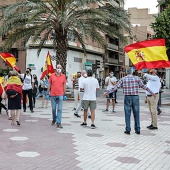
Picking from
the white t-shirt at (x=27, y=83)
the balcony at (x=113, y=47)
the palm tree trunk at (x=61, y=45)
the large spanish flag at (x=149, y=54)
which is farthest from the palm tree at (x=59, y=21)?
the balcony at (x=113, y=47)

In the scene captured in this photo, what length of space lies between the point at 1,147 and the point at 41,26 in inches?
568

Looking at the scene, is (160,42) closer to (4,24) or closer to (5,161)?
(5,161)

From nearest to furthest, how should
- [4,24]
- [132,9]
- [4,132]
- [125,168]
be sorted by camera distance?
[125,168]
[4,132]
[4,24]
[132,9]

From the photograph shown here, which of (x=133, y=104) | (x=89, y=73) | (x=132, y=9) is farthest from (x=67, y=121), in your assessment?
(x=132, y=9)

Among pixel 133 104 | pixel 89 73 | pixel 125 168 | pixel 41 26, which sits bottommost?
pixel 125 168

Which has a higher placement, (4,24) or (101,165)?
(4,24)

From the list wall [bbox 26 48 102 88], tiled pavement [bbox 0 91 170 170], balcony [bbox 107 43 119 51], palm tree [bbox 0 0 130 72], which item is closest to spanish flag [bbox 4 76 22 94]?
tiled pavement [bbox 0 91 170 170]

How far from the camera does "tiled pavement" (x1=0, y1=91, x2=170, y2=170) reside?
18.7 feet

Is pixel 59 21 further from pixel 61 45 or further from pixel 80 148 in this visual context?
pixel 80 148

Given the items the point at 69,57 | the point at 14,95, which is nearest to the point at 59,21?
the point at 14,95

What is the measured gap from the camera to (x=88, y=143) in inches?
296

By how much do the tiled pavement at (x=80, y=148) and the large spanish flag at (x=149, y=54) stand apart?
76.9 inches

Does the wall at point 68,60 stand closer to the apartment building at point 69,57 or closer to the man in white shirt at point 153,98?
the apartment building at point 69,57

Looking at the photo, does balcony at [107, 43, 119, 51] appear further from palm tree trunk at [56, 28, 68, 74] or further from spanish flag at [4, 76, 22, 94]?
spanish flag at [4, 76, 22, 94]
